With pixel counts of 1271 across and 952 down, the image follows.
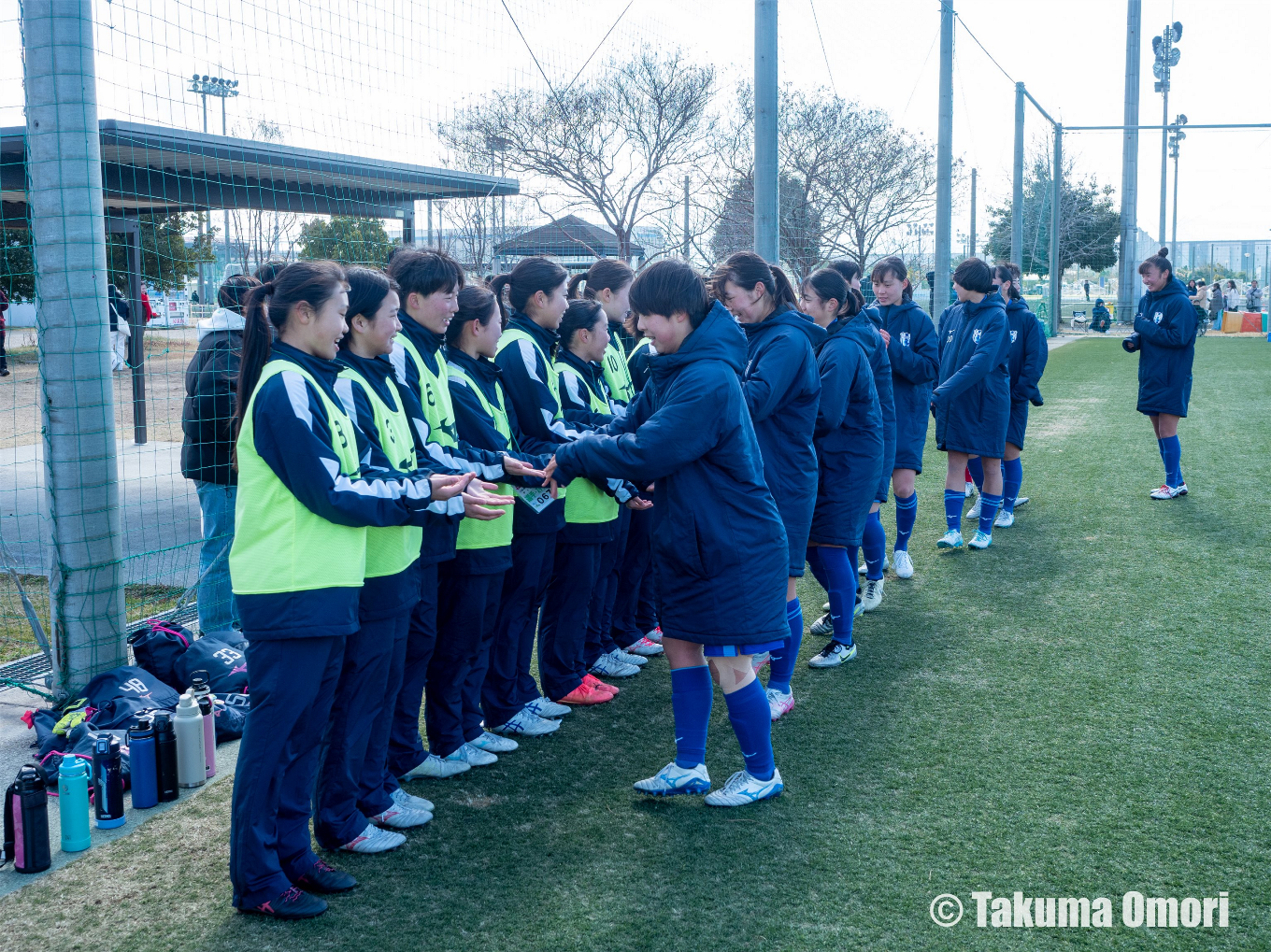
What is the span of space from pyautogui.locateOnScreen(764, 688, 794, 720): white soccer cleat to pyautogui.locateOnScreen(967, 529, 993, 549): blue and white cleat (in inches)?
128

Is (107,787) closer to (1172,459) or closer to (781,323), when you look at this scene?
(781,323)

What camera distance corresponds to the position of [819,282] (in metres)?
4.78

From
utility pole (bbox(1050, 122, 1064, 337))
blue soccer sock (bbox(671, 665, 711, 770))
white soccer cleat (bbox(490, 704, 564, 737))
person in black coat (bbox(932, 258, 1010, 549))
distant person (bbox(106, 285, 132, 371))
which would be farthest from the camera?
utility pole (bbox(1050, 122, 1064, 337))

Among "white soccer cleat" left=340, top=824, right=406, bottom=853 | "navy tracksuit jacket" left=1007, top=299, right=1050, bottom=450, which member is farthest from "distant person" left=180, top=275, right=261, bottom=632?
"navy tracksuit jacket" left=1007, top=299, right=1050, bottom=450

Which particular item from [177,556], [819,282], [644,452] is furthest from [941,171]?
[644,452]

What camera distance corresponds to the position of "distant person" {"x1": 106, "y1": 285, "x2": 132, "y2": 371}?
4.45 metres

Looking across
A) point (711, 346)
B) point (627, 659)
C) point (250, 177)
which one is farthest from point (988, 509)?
point (250, 177)

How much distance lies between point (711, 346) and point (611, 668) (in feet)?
6.76

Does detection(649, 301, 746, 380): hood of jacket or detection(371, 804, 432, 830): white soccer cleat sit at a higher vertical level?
detection(649, 301, 746, 380): hood of jacket

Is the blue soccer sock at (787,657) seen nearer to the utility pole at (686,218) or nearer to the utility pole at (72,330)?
the utility pole at (72,330)

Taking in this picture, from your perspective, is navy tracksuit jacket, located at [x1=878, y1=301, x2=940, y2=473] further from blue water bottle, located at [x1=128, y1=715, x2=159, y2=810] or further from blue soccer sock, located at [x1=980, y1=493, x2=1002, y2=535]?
blue water bottle, located at [x1=128, y1=715, x2=159, y2=810]

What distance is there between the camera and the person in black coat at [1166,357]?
833 cm

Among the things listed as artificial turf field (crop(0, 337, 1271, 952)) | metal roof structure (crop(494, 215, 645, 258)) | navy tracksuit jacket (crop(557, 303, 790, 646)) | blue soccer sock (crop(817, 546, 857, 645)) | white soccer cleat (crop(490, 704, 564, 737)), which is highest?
metal roof structure (crop(494, 215, 645, 258))
